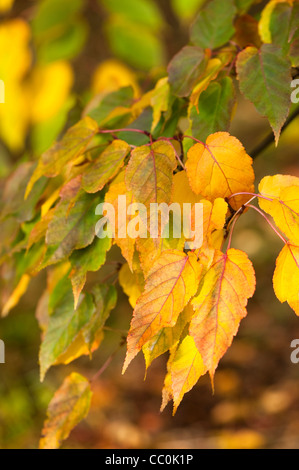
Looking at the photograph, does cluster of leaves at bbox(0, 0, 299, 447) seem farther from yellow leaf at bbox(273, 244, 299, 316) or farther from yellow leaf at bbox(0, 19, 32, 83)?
yellow leaf at bbox(0, 19, 32, 83)

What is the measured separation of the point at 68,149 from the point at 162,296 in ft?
0.79

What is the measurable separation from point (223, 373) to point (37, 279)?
2.99 ft

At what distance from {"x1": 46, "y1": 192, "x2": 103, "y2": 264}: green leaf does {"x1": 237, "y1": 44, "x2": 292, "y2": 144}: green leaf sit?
20 cm

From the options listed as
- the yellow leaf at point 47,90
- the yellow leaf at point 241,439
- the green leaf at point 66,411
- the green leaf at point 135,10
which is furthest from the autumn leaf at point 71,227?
the yellow leaf at point 241,439

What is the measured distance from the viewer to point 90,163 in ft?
1.87

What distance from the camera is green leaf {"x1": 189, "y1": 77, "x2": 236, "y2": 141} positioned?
1.74 ft

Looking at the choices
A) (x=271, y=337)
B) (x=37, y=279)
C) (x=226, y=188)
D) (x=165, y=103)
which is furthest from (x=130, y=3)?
(x=271, y=337)

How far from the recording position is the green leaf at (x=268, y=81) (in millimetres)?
495

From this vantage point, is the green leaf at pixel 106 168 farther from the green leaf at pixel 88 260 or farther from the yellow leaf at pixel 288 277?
the yellow leaf at pixel 288 277

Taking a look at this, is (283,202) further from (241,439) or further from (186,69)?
(241,439)

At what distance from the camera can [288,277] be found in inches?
17.5

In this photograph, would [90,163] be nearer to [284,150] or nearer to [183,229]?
[183,229]

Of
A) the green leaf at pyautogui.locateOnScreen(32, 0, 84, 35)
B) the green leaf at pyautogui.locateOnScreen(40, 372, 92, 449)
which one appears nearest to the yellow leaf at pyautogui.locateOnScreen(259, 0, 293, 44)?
the green leaf at pyautogui.locateOnScreen(40, 372, 92, 449)

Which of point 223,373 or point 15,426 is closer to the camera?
point 15,426
